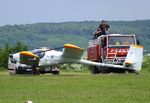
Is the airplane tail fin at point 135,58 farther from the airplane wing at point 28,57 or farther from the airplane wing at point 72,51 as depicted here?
the airplane wing at point 28,57

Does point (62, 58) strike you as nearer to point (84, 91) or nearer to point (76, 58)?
point (76, 58)

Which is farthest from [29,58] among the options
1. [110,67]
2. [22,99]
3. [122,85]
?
[22,99]

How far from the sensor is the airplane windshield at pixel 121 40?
34625mm

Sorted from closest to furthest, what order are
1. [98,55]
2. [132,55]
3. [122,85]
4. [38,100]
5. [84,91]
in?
[38,100], [84,91], [122,85], [132,55], [98,55]

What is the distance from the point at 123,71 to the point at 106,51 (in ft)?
4.78

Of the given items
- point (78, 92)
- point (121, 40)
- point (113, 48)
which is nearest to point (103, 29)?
point (121, 40)

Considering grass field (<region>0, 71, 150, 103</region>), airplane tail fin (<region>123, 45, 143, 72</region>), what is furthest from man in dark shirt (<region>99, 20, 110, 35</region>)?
grass field (<region>0, 71, 150, 103</region>)

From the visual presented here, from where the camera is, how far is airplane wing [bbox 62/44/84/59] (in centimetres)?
3219

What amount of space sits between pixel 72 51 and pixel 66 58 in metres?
1.09

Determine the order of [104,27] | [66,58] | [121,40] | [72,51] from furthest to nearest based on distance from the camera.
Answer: [104,27]
[121,40]
[66,58]
[72,51]

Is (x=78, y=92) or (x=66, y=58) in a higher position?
(x=66, y=58)

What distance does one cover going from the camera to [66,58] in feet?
110

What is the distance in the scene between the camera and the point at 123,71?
34.4 m

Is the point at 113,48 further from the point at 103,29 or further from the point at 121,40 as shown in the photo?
the point at 103,29
